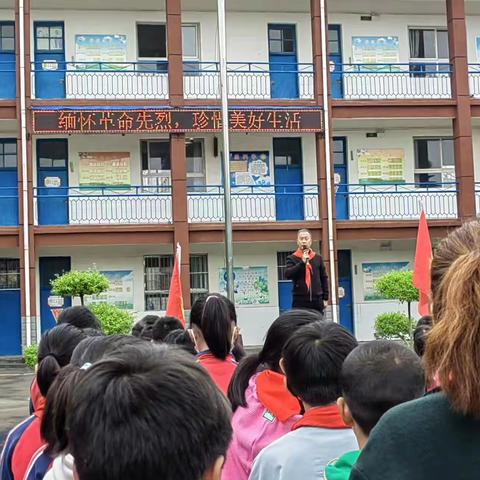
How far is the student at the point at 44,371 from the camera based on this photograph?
3021 mm

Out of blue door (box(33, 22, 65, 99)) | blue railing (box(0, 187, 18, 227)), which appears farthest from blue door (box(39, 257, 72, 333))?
blue door (box(33, 22, 65, 99))

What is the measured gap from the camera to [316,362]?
2.63 metres

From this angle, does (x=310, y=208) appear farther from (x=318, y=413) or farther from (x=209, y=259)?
(x=318, y=413)

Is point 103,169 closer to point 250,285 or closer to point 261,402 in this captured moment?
point 250,285

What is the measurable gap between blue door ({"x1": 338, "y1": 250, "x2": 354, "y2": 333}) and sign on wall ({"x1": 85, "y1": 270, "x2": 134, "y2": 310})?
5.62 m

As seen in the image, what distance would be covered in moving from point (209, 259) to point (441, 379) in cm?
1787

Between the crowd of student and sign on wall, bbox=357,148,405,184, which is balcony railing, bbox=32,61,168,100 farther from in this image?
the crowd of student

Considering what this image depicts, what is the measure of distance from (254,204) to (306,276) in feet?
31.6

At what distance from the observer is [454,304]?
1473 millimetres

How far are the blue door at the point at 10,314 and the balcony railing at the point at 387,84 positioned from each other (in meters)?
9.75

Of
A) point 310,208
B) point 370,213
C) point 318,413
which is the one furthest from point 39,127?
point 318,413

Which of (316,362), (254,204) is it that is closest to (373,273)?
(254,204)

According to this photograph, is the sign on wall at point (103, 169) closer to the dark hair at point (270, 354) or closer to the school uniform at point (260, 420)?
the dark hair at point (270, 354)

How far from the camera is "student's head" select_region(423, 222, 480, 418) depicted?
1.42m
